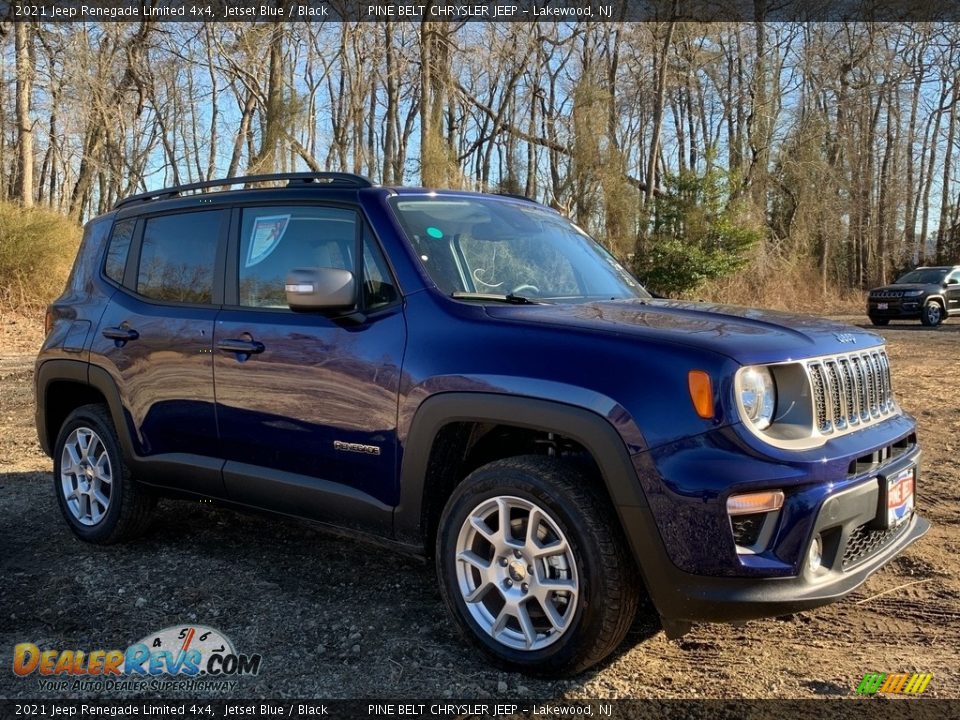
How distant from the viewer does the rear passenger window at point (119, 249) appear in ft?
15.4

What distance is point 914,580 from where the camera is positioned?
391 cm

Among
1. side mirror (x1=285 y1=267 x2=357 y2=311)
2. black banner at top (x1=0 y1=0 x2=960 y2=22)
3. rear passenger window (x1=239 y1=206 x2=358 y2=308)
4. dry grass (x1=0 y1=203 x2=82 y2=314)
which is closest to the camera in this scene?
side mirror (x1=285 y1=267 x2=357 y2=311)

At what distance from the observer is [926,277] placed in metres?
22.2

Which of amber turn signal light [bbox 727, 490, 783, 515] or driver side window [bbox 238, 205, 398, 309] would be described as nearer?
amber turn signal light [bbox 727, 490, 783, 515]

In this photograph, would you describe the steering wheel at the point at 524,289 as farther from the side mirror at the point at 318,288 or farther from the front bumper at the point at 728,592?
the front bumper at the point at 728,592

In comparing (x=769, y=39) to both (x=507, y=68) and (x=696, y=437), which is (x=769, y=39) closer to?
(x=507, y=68)

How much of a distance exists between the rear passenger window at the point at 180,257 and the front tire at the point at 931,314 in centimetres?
2096

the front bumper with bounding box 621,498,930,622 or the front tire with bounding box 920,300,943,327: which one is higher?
the front tire with bounding box 920,300,943,327

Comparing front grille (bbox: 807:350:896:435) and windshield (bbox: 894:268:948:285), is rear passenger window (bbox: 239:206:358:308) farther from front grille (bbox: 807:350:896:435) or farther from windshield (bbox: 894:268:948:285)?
windshield (bbox: 894:268:948:285)

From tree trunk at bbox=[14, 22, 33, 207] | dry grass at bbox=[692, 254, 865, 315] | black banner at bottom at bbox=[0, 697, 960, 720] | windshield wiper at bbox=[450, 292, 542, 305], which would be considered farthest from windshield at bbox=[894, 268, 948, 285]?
tree trunk at bbox=[14, 22, 33, 207]

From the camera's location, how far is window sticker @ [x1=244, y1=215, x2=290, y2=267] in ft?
12.8

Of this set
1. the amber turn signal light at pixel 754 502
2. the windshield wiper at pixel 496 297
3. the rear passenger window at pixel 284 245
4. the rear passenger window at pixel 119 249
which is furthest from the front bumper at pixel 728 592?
the rear passenger window at pixel 119 249

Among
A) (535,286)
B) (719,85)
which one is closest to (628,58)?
(719,85)

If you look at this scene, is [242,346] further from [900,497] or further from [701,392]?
[900,497]
